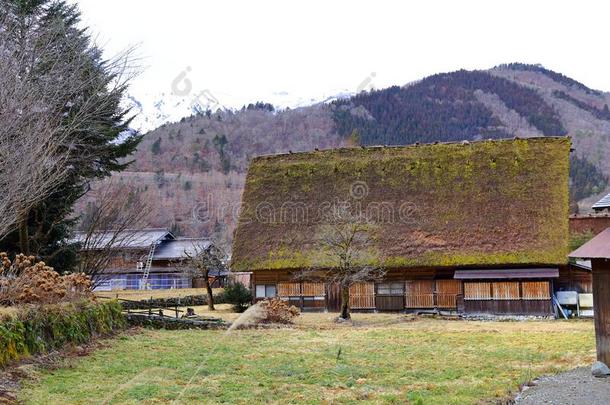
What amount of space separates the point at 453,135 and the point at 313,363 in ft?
324

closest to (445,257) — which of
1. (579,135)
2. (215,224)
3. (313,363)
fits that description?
(313,363)

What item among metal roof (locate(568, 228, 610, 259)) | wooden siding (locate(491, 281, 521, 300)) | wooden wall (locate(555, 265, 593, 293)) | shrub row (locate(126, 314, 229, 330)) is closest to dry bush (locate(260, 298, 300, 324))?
shrub row (locate(126, 314, 229, 330))

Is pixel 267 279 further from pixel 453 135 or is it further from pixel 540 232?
pixel 453 135

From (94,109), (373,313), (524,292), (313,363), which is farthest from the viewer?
(373,313)

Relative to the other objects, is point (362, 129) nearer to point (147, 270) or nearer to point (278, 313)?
point (147, 270)

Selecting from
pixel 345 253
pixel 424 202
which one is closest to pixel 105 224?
pixel 345 253

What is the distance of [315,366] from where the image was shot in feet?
38.6

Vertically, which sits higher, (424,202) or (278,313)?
(424,202)

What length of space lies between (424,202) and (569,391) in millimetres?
18783

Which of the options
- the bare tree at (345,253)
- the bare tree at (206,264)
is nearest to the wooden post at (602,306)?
the bare tree at (345,253)

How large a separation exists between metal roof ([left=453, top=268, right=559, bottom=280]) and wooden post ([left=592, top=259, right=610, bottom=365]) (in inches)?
532

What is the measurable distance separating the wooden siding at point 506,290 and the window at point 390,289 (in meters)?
3.92

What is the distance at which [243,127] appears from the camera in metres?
105

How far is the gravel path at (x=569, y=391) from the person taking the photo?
28.5 ft
